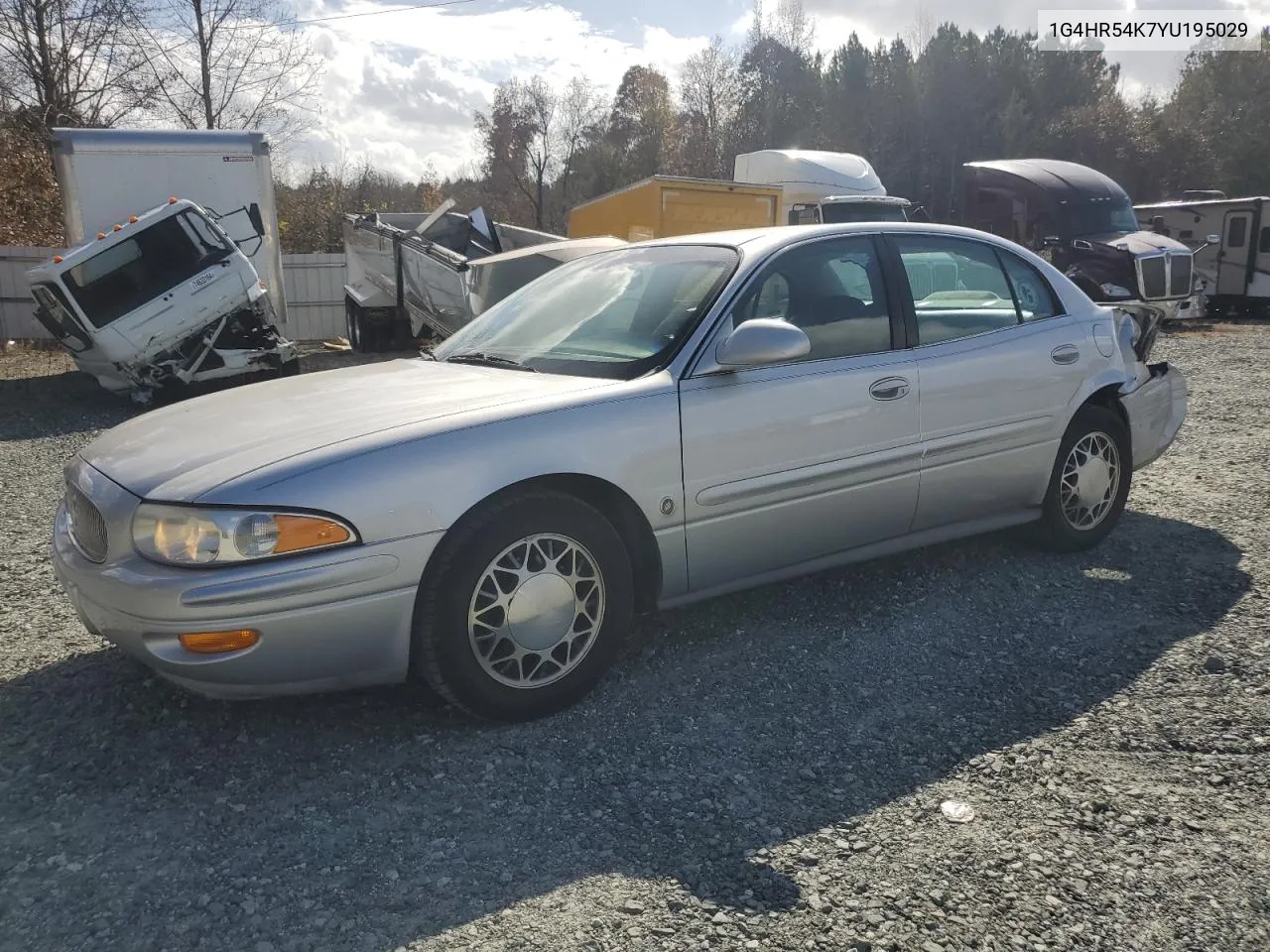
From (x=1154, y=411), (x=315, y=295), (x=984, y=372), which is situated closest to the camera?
(x=984, y=372)

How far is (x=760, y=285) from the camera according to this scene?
12.2 feet

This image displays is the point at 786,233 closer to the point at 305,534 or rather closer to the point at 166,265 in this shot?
the point at 305,534

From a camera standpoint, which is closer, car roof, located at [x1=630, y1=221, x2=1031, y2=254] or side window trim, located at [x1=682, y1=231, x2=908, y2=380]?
side window trim, located at [x1=682, y1=231, x2=908, y2=380]

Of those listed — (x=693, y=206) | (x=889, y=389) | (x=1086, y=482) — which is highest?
(x=693, y=206)

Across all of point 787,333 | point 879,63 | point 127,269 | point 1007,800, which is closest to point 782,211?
point 127,269

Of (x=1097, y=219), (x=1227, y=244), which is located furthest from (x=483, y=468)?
(x=1227, y=244)

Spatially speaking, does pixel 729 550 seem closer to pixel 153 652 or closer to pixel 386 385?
pixel 386 385

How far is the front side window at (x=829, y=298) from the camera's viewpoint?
12.3ft

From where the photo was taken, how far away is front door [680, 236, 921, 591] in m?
3.47

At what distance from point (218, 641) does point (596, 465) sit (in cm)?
122

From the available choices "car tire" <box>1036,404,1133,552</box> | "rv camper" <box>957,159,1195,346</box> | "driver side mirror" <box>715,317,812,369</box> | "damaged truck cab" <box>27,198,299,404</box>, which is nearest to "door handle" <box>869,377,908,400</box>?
"driver side mirror" <box>715,317,812,369</box>

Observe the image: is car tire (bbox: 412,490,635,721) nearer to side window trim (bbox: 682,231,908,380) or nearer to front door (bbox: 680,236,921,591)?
front door (bbox: 680,236,921,591)

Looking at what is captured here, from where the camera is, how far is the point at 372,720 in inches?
127

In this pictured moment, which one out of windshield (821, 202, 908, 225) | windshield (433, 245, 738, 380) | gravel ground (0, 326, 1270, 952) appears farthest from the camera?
windshield (821, 202, 908, 225)
